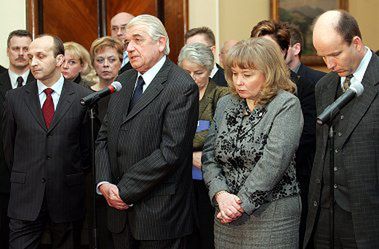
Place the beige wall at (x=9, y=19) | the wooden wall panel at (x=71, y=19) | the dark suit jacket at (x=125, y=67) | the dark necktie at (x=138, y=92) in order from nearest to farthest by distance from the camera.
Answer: the dark necktie at (x=138, y=92), the dark suit jacket at (x=125, y=67), the beige wall at (x=9, y=19), the wooden wall panel at (x=71, y=19)

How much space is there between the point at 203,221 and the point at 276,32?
137 centimetres

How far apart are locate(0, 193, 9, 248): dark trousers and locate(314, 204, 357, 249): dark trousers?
269cm

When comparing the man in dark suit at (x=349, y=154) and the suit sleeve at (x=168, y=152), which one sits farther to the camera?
the suit sleeve at (x=168, y=152)

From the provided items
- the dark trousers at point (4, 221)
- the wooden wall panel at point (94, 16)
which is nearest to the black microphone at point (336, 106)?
the dark trousers at point (4, 221)

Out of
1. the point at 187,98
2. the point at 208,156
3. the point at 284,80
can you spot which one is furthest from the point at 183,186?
the point at 284,80

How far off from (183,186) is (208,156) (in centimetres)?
23

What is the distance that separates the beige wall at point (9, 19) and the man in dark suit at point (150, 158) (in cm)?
300

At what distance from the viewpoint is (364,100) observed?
10.5ft

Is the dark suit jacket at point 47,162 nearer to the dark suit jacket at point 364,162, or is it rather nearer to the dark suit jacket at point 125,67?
the dark suit jacket at point 125,67

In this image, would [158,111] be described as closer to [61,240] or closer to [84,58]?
[61,240]

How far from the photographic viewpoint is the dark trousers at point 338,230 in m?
3.21

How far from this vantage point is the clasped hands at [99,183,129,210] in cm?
362

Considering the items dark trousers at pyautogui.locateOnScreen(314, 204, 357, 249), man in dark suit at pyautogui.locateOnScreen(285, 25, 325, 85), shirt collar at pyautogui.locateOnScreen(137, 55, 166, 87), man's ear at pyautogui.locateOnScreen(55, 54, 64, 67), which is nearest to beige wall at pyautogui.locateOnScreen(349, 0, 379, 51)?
man in dark suit at pyautogui.locateOnScreen(285, 25, 325, 85)

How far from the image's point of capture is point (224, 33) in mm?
7176
